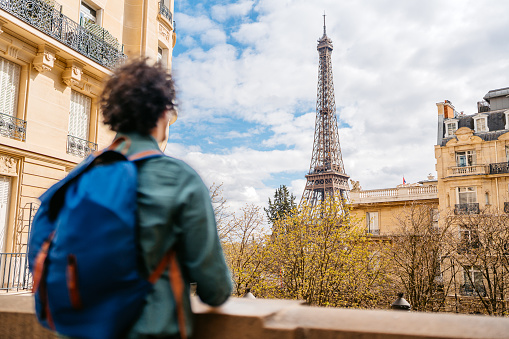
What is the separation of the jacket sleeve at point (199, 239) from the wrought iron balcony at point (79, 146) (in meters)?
12.9

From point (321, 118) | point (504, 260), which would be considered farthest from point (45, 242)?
point (321, 118)

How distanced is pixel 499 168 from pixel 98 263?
117 ft

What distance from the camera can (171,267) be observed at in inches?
64.6

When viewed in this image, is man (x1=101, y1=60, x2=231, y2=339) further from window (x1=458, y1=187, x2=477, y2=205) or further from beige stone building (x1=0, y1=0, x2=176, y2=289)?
window (x1=458, y1=187, x2=477, y2=205)

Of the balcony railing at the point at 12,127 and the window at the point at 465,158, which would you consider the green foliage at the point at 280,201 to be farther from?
the balcony railing at the point at 12,127

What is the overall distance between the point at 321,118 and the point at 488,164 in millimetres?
45615

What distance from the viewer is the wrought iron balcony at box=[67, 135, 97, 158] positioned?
13.5 metres

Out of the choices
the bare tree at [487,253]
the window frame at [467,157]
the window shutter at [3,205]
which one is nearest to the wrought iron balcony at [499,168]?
the window frame at [467,157]

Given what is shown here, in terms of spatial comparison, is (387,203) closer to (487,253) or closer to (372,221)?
(372,221)

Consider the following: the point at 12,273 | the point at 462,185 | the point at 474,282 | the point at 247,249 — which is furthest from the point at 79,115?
the point at 462,185

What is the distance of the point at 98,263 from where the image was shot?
4.85 ft

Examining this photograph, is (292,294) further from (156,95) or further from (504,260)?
(156,95)

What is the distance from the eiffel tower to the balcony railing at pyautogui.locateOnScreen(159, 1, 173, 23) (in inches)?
1905

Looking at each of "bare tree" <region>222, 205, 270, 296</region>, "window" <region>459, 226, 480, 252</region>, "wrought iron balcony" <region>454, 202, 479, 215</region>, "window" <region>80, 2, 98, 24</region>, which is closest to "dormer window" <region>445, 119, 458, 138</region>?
"wrought iron balcony" <region>454, 202, 479, 215</region>
